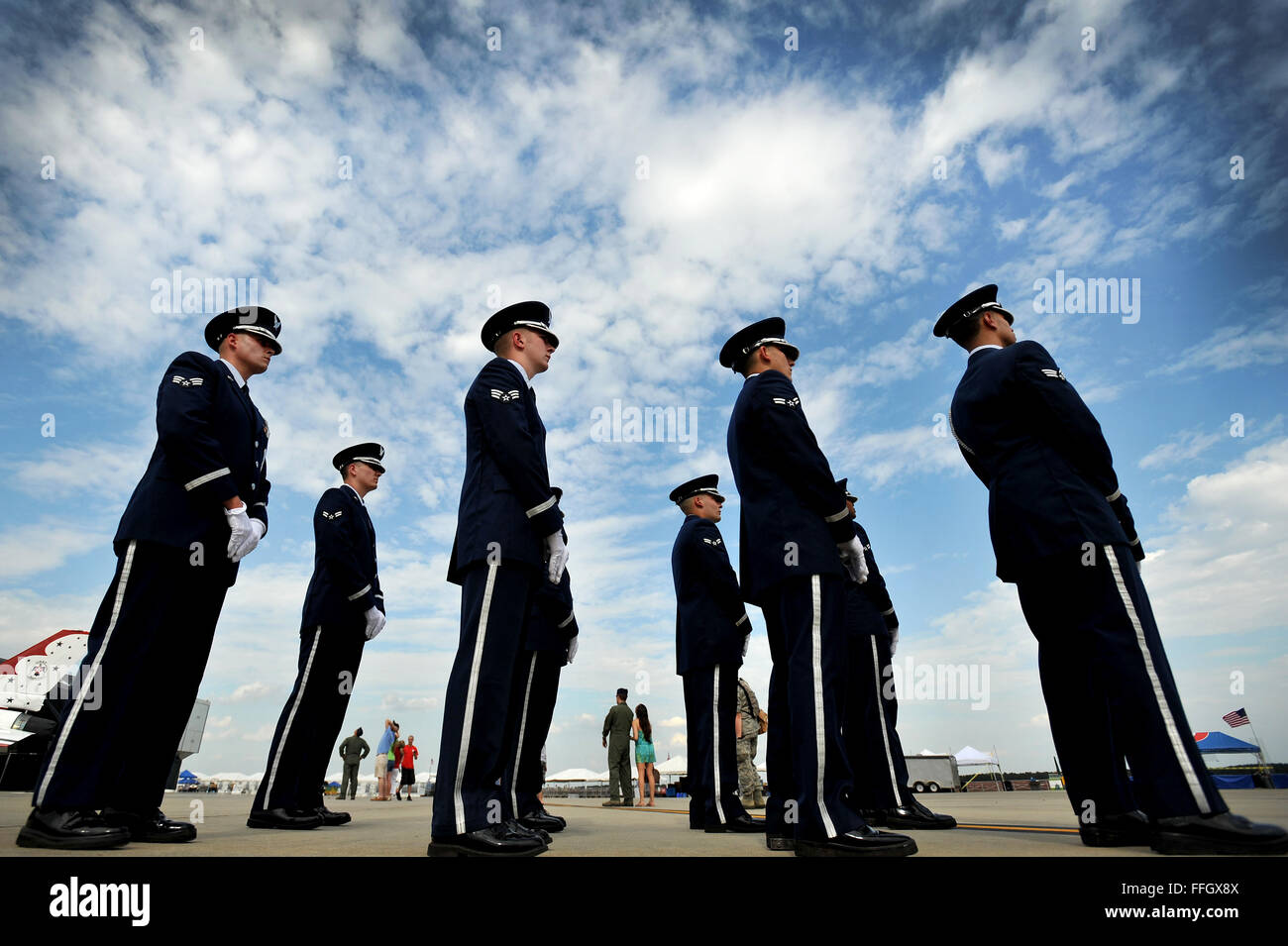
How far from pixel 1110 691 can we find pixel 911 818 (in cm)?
256

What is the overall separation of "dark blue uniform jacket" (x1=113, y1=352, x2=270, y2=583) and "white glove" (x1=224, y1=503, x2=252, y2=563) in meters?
0.08

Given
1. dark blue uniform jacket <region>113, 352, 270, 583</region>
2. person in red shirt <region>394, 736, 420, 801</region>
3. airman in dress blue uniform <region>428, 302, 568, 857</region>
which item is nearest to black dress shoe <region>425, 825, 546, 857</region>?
airman in dress blue uniform <region>428, 302, 568, 857</region>

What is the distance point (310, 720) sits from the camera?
210 inches

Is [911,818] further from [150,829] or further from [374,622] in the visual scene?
[150,829]

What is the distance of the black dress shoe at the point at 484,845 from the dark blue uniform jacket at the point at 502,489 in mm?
1163

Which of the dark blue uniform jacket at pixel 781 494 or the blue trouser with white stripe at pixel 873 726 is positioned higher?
the dark blue uniform jacket at pixel 781 494

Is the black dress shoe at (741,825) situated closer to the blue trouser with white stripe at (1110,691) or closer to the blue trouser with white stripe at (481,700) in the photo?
the blue trouser with white stripe at (1110,691)

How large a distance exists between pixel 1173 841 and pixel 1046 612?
1.09 meters

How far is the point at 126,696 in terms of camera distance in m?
3.46

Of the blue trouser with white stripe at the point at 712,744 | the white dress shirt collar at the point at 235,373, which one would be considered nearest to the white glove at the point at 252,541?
the white dress shirt collar at the point at 235,373

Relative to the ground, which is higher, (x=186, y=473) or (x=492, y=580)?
(x=186, y=473)

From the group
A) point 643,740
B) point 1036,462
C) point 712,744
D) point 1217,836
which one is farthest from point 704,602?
point 643,740

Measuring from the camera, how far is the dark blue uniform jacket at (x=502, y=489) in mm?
3412

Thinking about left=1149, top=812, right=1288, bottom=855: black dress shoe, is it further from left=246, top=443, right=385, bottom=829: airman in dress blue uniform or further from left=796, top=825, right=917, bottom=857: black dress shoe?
left=246, top=443, right=385, bottom=829: airman in dress blue uniform
